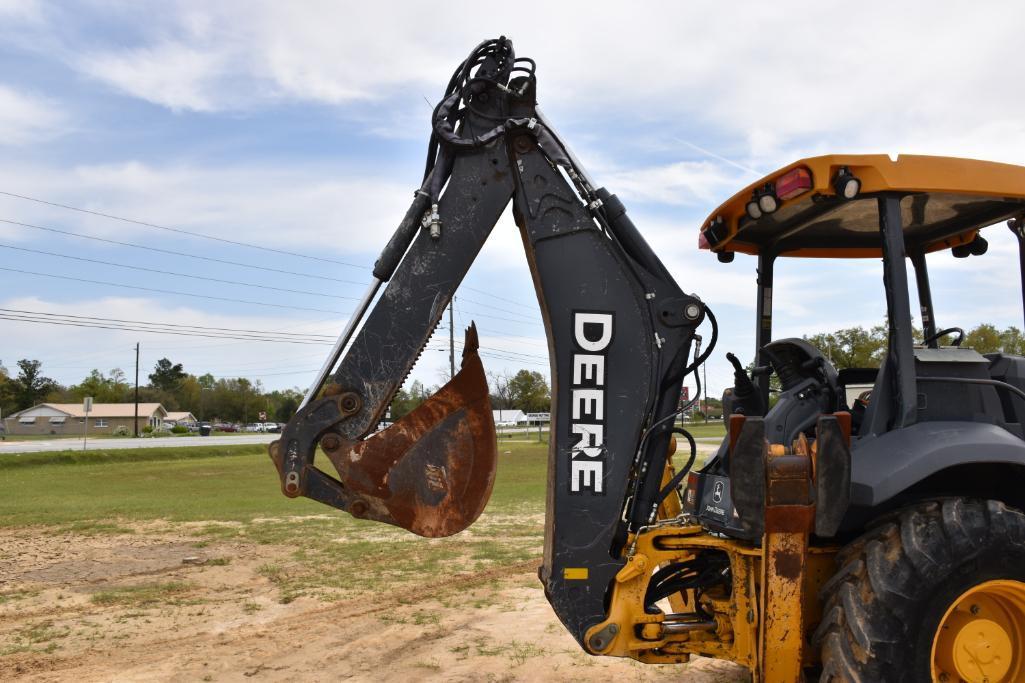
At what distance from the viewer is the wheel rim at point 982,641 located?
3.87 metres

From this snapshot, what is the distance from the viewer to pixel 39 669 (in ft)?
19.3

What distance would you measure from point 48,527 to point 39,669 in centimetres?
736

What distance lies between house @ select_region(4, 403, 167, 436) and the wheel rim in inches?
3759

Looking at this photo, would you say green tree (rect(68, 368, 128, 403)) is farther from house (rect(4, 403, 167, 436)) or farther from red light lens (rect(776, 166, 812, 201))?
red light lens (rect(776, 166, 812, 201))

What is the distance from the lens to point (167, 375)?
111625 millimetres

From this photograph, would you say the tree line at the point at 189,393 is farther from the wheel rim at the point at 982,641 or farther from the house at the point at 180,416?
the wheel rim at the point at 982,641

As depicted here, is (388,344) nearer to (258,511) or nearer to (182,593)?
(182,593)

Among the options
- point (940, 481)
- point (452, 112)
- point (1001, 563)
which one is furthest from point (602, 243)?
point (1001, 563)

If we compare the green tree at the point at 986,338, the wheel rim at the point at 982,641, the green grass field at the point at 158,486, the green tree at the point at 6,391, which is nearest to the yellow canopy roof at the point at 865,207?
the wheel rim at the point at 982,641

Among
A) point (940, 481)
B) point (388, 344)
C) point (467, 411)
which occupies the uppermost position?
point (388, 344)

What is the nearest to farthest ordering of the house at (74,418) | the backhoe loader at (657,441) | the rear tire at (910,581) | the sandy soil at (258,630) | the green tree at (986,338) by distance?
the rear tire at (910,581), the backhoe loader at (657,441), the sandy soil at (258,630), the green tree at (986,338), the house at (74,418)

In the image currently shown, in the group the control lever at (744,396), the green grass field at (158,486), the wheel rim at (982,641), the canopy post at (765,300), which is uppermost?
the canopy post at (765,300)

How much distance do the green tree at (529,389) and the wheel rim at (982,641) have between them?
68.1 meters

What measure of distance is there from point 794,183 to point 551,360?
143 centimetres
